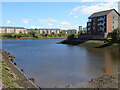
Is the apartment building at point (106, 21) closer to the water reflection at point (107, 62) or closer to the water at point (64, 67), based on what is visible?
the water reflection at point (107, 62)

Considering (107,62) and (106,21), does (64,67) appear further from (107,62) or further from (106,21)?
(106,21)

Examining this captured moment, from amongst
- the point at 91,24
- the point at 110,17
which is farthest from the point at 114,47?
the point at 91,24

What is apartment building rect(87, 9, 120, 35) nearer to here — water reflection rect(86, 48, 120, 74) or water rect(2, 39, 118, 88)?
water reflection rect(86, 48, 120, 74)

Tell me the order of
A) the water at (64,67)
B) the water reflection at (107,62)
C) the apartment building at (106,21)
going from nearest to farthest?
the water at (64,67) → the water reflection at (107,62) → the apartment building at (106,21)

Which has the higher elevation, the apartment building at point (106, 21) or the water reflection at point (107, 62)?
the apartment building at point (106, 21)

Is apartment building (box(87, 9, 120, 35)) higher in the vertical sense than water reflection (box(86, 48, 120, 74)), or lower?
higher

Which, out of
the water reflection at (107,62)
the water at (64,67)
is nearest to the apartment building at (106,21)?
the water reflection at (107,62)

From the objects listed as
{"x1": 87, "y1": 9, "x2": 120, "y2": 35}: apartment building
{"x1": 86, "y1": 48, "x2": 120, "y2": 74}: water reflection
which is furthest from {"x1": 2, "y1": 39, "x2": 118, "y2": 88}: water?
{"x1": 87, "y1": 9, "x2": 120, "y2": 35}: apartment building

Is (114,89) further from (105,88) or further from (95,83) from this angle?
(95,83)

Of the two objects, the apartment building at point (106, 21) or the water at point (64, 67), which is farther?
the apartment building at point (106, 21)

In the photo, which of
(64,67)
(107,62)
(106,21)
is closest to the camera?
(64,67)

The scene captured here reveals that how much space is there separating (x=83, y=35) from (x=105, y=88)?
254 feet

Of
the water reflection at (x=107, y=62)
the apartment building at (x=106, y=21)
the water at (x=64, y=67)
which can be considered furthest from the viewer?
the apartment building at (x=106, y=21)

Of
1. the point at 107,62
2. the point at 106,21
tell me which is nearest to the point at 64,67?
the point at 107,62
